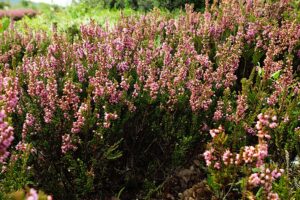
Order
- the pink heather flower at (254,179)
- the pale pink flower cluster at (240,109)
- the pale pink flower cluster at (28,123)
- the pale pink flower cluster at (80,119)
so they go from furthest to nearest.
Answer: the pale pink flower cluster at (240,109), the pale pink flower cluster at (28,123), the pale pink flower cluster at (80,119), the pink heather flower at (254,179)

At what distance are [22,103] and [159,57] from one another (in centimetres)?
141

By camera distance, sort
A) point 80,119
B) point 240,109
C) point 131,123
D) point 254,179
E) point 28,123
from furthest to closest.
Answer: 1. point 131,123
2. point 240,109
3. point 28,123
4. point 80,119
5. point 254,179

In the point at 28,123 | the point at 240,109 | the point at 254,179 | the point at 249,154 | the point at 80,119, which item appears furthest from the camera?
the point at 240,109

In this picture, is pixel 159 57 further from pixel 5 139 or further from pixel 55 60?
pixel 5 139

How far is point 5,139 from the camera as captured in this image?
1562 mm

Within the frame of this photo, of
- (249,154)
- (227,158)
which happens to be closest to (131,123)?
(227,158)

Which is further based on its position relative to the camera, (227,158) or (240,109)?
(240,109)

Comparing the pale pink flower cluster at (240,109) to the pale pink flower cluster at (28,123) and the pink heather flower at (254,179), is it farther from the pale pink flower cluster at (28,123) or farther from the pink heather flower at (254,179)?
the pale pink flower cluster at (28,123)

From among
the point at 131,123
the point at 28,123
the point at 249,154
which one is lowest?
the point at 131,123

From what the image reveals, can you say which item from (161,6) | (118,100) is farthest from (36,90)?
(161,6)

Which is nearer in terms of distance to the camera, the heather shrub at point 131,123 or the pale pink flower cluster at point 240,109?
the heather shrub at point 131,123

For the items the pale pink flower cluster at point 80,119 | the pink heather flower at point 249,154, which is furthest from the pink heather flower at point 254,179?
the pale pink flower cluster at point 80,119

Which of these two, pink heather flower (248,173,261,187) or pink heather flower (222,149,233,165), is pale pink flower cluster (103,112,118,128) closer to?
pink heather flower (222,149,233,165)

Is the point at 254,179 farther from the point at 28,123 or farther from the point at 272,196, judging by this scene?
the point at 28,123
